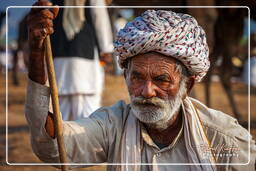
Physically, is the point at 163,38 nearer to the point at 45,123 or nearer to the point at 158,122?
the point at 158,122

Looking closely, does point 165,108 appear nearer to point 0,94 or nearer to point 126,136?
point 126,136

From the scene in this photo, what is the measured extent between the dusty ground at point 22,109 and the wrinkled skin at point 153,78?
1469 millimetres

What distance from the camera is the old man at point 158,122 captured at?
260 cm

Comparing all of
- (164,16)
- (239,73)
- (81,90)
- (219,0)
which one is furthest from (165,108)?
(239,73)

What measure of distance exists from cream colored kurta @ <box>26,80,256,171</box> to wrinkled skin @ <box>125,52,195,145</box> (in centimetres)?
11

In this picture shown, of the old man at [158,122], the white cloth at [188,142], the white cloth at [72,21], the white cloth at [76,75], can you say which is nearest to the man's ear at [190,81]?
the old man at [158,122]

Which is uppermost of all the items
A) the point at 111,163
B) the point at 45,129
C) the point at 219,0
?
the point at 219,0

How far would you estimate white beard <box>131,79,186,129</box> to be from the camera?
8.52 ft

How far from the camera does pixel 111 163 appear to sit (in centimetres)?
272

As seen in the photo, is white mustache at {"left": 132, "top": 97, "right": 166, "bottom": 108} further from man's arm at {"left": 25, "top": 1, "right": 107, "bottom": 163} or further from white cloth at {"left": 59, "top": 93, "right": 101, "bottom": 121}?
white cloth at {"left": 59, "top": 93, "right": 101, "bottom": 121}

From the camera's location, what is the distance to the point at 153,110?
2605mm

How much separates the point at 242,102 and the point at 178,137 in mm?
8311

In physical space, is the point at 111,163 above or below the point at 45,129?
below

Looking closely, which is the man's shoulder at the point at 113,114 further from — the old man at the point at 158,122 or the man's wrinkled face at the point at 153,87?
the man's wrinkled face at the point at 153,87
